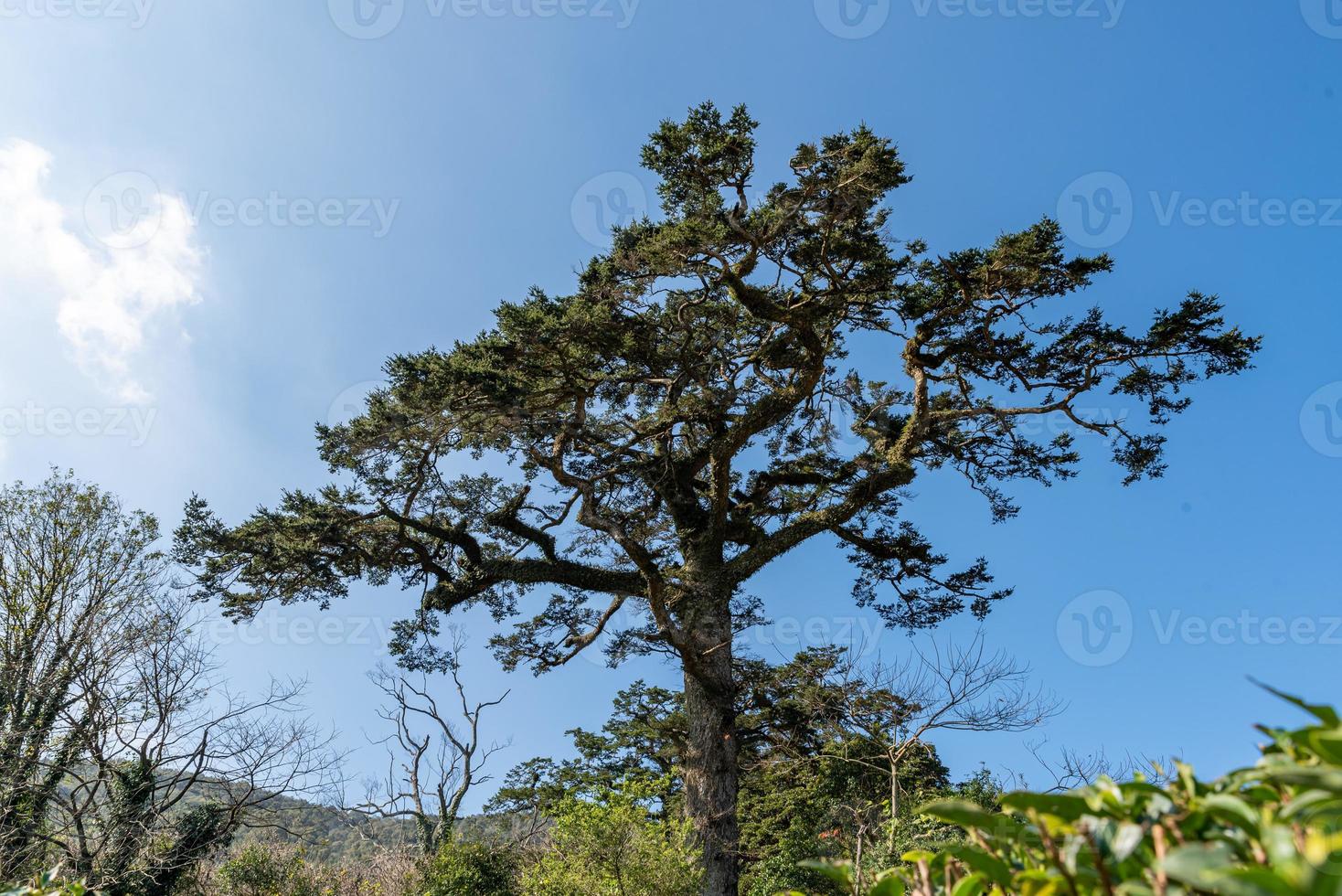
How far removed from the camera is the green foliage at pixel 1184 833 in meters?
0.69

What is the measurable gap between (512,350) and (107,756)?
24.3 feet

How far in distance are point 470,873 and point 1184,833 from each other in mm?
13057

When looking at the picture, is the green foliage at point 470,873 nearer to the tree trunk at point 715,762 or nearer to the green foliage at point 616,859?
the tree trunk at point 715,762

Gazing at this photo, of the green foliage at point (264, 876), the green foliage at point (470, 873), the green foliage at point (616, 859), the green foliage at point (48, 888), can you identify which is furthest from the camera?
the green foliage at point (264, 876)

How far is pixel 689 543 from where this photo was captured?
1084 cm

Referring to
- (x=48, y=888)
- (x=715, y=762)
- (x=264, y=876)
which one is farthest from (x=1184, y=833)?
(x=264, y=876)

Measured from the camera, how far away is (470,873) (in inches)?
461

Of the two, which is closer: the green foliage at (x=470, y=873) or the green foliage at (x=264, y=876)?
the green foliage at (x=470, y=873)

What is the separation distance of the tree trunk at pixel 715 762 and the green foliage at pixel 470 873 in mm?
4353

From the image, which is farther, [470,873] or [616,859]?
[470,873]

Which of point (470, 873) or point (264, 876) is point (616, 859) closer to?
point (470, 873)

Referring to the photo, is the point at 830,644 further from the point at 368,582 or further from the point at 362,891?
the point at 362,891

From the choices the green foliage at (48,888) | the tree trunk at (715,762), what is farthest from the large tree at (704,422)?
the green foliage at (48,888)

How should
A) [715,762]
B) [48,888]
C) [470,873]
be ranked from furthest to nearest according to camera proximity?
[470,873], [715,762], [48,888]
